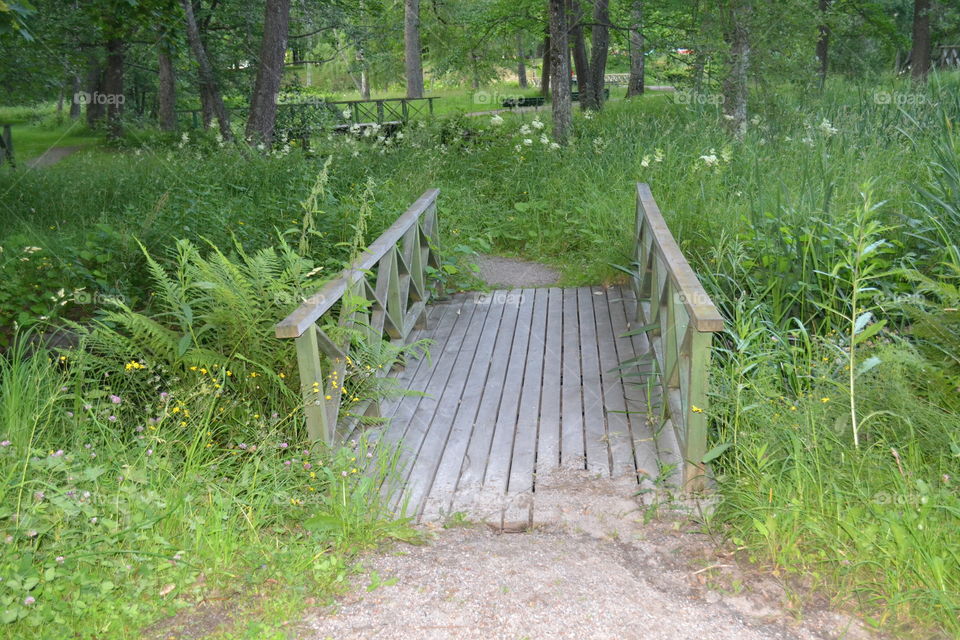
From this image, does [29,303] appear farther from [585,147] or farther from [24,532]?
[585,147]

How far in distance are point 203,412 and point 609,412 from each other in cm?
216

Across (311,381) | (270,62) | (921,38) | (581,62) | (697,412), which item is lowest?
(697,412)

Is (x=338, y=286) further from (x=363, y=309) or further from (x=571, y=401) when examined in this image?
(x=571, y=401)

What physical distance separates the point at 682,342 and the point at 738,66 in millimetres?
7920

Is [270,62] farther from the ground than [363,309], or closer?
farther from the ground

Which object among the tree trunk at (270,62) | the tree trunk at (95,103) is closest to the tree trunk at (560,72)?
the tree trunk at (270,62)

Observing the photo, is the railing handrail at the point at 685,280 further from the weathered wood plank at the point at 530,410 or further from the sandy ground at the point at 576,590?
the weathered wood plank at the point at 530,410

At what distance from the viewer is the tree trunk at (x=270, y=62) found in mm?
12180

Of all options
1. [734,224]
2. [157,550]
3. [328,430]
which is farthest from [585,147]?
[157,550]

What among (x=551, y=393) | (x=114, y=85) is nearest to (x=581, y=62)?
(x=114, y=85)

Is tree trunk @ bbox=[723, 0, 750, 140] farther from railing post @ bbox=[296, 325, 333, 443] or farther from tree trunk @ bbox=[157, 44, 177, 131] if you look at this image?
tree trunk @ bbox=[157, 44, 177, 131]

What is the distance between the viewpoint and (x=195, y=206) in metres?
6.28

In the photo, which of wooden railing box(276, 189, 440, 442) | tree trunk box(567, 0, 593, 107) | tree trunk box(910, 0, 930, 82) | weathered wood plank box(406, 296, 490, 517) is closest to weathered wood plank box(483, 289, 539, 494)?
weathered wood plank box(406, 296, 490, 517)

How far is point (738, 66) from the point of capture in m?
10.6
